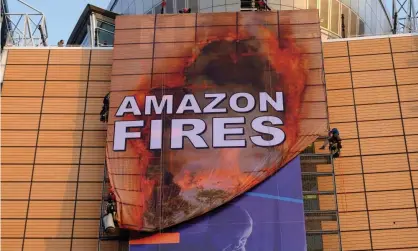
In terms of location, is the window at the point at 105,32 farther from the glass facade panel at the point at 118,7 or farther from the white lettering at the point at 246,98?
the white lettering at the point at 246,98

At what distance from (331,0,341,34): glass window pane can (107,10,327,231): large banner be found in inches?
290

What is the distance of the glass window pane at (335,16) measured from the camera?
36062 millimetres

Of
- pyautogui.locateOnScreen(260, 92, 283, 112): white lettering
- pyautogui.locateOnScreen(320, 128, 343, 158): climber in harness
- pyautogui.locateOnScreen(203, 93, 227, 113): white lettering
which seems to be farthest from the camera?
pyautogui.locateOnScreen(203, 93, 227, 113): white lettering

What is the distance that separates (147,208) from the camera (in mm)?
25078

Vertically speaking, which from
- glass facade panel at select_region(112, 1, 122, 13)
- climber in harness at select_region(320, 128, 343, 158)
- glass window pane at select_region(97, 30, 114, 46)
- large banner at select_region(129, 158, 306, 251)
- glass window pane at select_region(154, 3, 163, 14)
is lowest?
large banner at select_region(129, 158, 306, 251)

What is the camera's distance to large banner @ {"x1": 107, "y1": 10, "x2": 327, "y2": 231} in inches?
Result: 997

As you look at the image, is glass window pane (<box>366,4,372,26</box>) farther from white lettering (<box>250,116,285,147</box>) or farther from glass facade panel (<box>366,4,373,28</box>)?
white lettering (<box>250,116,285,147</box>)

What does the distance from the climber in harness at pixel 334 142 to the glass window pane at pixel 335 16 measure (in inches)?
423

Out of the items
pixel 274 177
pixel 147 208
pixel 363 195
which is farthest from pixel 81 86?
pixel 363 195

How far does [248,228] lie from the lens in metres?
24.5

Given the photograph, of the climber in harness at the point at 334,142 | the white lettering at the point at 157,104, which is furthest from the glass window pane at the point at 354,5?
the white lettering at the point at 157,104

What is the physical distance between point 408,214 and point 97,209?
12.4m

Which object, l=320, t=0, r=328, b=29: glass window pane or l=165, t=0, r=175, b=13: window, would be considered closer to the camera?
l=320, t=0, r=328, b=29: glass window pane

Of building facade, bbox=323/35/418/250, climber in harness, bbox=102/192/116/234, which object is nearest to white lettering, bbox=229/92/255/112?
building facade, bbox=323/35/418/250
